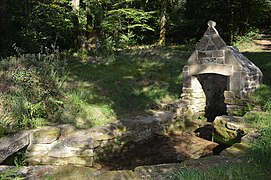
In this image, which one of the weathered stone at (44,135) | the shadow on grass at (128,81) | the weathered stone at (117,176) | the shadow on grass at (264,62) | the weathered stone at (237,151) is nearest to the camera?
the weathered stone at (117,176)

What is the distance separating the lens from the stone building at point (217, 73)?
752cm

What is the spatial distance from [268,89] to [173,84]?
3.20m

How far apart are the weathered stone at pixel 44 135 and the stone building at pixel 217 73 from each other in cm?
418

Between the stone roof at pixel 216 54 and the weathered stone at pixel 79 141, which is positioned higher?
the stone roof at pixel 216 54

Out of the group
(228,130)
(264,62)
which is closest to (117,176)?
(228,130)

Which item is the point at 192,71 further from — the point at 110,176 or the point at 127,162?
the point at 110,176

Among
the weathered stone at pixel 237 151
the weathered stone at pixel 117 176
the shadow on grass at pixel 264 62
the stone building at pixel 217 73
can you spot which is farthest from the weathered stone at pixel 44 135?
the shadow on grass at pixel 264 62

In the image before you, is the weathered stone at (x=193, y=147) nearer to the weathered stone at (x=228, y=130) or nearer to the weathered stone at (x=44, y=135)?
the weathered stone at (x=228, y=130)

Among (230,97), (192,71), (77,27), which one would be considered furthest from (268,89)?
(77,27)

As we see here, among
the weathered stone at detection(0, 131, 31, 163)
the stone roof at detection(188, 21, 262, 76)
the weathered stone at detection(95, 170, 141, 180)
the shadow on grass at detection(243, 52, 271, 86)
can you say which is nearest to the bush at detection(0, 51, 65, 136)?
the weathered stone at detection(0, 131, 31, 163)

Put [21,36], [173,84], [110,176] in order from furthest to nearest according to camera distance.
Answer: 1. [21,36]
2. [173,84]
3. [110,176]

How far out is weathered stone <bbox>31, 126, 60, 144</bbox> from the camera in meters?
5.83

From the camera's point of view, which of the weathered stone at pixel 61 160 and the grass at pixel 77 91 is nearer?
the weathered stone at pixel 61 160

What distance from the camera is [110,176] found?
3961 millimetres
